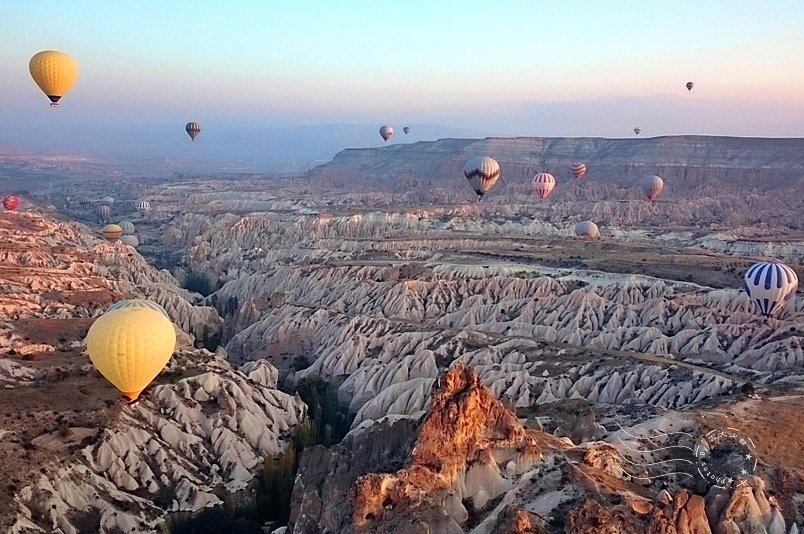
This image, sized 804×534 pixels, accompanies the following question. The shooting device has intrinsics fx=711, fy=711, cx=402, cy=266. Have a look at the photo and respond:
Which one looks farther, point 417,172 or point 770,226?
point 417,172

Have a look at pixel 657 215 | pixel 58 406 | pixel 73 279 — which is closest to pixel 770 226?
pixel 657 215

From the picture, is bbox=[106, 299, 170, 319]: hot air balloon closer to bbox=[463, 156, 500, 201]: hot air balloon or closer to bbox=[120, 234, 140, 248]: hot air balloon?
bbox=[463, 156, 500, 201]: hot air balloon

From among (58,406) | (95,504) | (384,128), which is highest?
(384,128)

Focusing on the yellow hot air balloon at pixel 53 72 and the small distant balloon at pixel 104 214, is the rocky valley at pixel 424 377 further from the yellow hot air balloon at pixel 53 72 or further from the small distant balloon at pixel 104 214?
the small distant balloon at pixel 104 214

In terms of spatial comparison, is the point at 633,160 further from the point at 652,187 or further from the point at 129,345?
the point at 129,345

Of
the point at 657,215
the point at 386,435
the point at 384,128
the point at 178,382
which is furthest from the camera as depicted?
the point at 384,128

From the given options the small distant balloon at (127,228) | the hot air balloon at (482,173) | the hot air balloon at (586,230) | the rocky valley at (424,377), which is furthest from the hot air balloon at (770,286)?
the small distant balloon at (127,228)

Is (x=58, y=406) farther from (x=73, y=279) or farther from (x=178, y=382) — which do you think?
(x=73, y=279)
